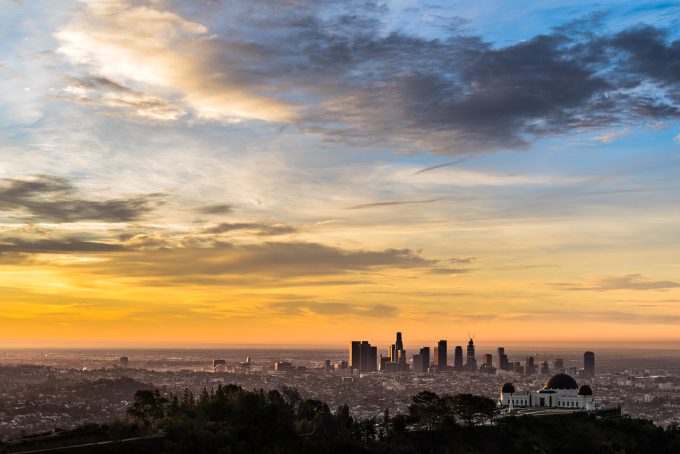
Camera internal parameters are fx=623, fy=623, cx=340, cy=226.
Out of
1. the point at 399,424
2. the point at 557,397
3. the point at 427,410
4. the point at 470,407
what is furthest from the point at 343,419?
the point at 557,397

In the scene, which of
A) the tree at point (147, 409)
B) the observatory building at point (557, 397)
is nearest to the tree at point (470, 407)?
the observatory building at point (557, 397)

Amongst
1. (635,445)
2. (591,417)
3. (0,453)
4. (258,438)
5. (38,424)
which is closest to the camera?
(0,453)

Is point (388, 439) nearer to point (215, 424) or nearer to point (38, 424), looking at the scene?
point (215, 424)

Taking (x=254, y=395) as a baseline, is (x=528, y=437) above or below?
below

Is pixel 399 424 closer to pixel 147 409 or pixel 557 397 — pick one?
pixel 147 409

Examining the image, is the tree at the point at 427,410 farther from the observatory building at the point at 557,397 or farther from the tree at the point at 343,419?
the observatory building at the point at 557,397

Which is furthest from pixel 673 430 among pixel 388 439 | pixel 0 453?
pixel 0 453

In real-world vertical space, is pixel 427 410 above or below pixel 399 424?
above
